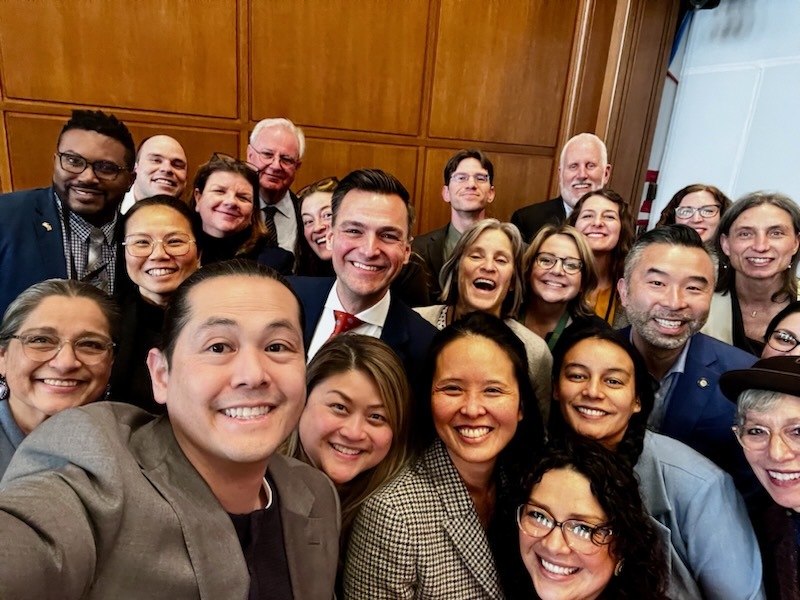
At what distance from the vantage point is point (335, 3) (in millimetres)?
4281

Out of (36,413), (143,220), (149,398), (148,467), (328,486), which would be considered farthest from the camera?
(143,220)

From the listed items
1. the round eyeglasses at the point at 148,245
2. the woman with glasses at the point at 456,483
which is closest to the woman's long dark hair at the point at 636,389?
the woman with glasses at the point at 456,483

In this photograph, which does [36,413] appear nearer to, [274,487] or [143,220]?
[274,487]

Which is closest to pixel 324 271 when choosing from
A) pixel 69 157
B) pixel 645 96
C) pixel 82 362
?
pixel 69 157

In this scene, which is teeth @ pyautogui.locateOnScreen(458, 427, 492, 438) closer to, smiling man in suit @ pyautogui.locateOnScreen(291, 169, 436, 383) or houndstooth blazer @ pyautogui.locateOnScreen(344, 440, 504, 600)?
houndstooth blazer @ pyautogui.locateOnScreen(344, 440, 504, 600)

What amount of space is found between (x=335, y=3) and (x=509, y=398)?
3.93 metres

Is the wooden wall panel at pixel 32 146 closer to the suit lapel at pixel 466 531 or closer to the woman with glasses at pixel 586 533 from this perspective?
the suit lapel at pixel 466 531

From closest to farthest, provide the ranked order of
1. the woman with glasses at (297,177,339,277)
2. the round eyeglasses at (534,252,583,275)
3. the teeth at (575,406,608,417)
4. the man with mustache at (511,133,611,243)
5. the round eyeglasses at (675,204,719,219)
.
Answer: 1. the teeth at (575,406,608,417)
2. the round eyeglasses at (534,252,583,275)
3. the woman with glasses at (297,177,339,277)
4. the round eyeglasses at (675,204,719,219)
5. the man with mustache at (511,133,611,243)

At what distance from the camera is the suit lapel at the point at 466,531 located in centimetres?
152

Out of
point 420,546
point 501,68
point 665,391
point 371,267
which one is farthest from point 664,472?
point 501,68

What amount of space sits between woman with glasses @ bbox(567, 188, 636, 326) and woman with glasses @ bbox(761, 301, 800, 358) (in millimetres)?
908

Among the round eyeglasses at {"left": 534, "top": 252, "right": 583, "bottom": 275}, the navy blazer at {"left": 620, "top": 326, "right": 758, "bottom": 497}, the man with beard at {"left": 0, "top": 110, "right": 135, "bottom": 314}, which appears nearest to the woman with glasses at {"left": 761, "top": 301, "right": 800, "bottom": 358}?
the navy blazer at {"left": 620, "top": 326, "right": 758, "bottom": 497}

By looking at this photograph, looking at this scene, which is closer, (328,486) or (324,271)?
(328,486)

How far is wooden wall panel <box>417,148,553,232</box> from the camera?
5.04 metres
